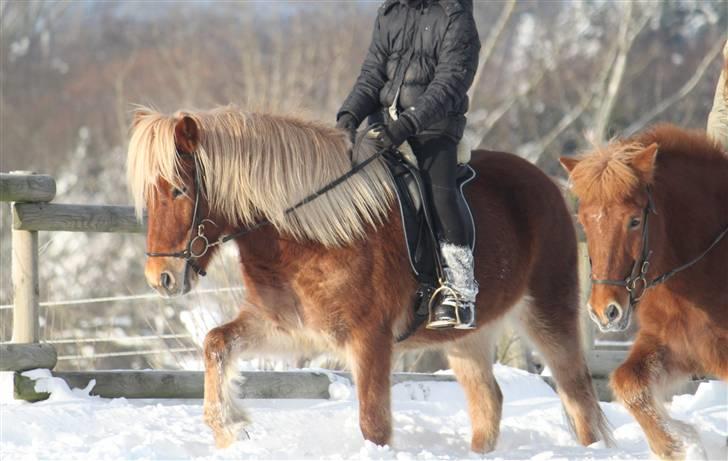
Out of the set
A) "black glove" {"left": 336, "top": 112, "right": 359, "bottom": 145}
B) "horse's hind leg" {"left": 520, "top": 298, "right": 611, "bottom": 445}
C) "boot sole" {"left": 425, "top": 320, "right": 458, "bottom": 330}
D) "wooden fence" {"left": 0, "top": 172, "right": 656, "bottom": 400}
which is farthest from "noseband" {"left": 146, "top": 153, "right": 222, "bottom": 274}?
"horse's hind leg" {"left": 520, "top": 298, "right": 611, "bottom": 445}

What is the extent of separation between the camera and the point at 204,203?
232 inches

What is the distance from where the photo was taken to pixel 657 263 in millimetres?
5758

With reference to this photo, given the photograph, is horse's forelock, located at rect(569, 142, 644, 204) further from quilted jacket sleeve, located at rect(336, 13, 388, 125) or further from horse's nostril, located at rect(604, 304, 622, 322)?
quilted jacket sleeve, located at rect(336, 13, 388, 125)

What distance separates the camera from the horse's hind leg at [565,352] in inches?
281

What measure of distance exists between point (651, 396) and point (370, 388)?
1372 millimetres

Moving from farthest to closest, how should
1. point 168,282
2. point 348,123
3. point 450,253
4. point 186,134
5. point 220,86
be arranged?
point 220,86
point 348,123
point 450,253
point 186,134
point 168,282

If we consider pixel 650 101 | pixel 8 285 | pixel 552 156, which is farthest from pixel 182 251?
pixel 650 101

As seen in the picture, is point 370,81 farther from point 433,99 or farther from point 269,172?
point 269,172

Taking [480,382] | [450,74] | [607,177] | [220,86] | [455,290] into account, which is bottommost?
[480,382]

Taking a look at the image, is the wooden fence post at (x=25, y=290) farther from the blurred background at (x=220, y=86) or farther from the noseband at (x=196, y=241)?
the noseband at (x=196, y=241)

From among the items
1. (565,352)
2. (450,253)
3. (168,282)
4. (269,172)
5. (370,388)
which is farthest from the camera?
(565,352)

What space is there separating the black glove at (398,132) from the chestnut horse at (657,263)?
81 centimetres

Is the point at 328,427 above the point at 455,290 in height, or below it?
below

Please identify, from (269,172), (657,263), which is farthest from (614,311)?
(269,172)
